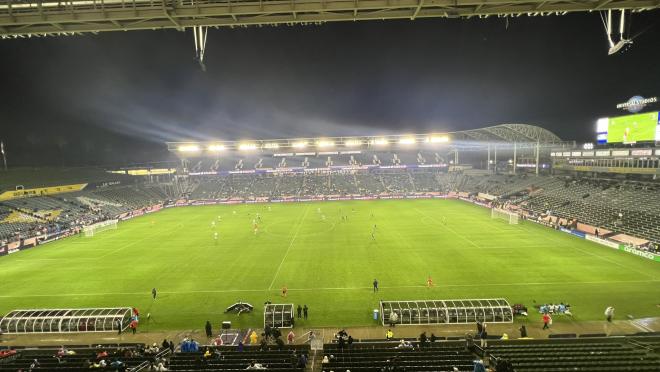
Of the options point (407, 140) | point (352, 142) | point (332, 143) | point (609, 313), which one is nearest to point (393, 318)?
point (609, 313)

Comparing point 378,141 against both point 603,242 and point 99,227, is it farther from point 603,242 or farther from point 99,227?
point 99,227

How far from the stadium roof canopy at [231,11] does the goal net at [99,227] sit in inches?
2031

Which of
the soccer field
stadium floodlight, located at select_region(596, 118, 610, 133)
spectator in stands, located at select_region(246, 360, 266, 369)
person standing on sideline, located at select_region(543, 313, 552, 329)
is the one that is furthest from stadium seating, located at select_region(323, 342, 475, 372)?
stadium floodlight, located at select_region(596, 118, 610, 133)

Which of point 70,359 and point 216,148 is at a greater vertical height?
point 216,148

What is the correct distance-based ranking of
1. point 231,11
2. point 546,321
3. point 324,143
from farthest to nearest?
point 324,143
point 546,321
point 231,11

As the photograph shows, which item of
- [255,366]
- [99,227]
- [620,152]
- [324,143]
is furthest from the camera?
[324,143]

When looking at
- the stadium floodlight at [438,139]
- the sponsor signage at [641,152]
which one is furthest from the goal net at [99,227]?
the stadium floodlight at [438,139]

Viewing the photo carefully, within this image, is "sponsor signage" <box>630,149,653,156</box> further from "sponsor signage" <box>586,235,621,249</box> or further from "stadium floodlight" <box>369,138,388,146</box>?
"stadium floodlight" <box>369,138,388,146</box>

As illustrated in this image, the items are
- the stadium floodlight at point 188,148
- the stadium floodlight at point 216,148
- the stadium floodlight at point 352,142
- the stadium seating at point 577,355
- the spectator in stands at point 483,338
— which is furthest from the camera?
the stadium floodlight at point 352,142

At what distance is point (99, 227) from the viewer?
5409 centimetres

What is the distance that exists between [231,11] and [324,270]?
2614 centimetres

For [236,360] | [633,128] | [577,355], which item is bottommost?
[236,360]

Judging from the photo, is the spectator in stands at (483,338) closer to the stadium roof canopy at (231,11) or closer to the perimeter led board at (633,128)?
the stadium roof canopy at (231,11)

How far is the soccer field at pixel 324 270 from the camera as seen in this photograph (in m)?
24.2
